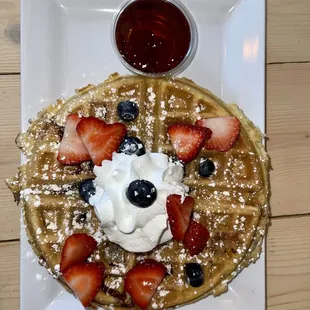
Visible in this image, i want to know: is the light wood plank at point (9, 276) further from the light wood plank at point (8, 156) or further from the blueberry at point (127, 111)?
the blueberry at point (127, 111)

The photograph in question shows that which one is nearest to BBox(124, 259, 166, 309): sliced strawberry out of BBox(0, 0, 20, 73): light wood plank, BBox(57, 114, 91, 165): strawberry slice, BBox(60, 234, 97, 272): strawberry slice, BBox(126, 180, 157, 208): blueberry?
BBox(60, 234, 97, 272): strawberry slice

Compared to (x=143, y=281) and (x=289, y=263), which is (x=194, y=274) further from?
(x=289, y=263)

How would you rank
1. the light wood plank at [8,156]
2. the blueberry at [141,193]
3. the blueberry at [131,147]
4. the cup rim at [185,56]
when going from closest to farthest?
the blueberry at [141,193], the blueberry at [131,147], the cup rim at [185,56], the light wood plank at [8,156]

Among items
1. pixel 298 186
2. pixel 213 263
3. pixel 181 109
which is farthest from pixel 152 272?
pixel 298 186

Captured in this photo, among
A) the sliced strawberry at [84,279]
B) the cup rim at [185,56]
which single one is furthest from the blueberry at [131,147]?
the sliced strawberry at [84,279]

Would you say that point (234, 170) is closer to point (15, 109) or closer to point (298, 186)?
point (298, 186)
